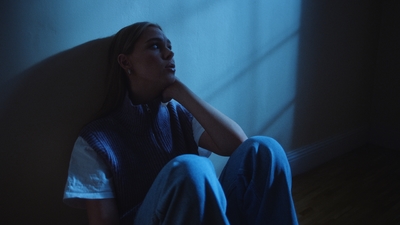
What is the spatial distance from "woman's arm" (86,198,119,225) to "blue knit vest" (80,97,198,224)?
2.5 inches

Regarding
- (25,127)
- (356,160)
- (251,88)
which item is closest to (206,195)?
(25,127)

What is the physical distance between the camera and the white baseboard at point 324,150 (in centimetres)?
202

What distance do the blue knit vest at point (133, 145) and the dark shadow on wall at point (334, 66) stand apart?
121 cm

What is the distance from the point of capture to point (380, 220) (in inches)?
58.6

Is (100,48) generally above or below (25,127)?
above

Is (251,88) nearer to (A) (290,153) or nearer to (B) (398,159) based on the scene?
(A) (290,153)

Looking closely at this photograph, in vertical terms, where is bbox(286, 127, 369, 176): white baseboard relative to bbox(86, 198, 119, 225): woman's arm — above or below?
below

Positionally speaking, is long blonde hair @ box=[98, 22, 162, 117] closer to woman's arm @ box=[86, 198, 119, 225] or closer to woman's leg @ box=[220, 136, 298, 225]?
woman's arm @ box=[86, 198, 119, 225]

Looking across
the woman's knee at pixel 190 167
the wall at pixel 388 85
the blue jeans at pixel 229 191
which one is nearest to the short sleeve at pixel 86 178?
the blue jeans at pixel 229 191

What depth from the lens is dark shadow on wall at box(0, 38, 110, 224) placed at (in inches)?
36.0

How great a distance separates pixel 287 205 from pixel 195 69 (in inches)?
30.5

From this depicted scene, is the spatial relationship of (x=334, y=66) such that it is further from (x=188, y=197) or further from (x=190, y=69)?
(x=188, y=197)

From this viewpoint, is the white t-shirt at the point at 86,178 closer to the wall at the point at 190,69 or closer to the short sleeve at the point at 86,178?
the short sleeve at the point at 86,178

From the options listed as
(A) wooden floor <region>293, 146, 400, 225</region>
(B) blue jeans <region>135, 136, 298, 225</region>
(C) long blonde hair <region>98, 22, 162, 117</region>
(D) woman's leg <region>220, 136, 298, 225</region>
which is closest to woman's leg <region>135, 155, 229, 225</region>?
(B) blue jeans <region>135, 136, 298, 225</region>
